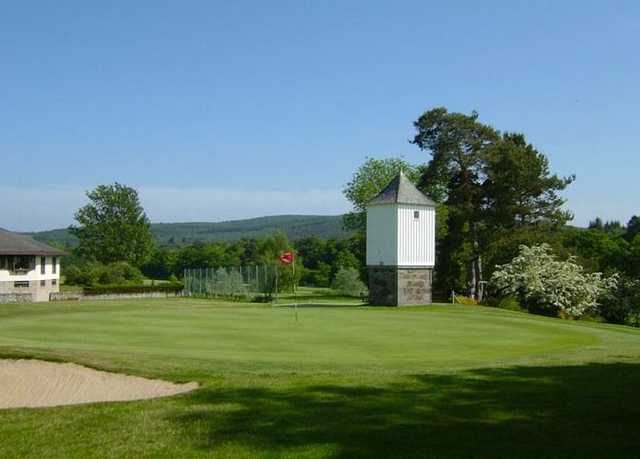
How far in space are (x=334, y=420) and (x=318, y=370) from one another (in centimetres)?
402

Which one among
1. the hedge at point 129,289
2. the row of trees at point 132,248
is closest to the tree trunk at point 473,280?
the hedge at point 129,289

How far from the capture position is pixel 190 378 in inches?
500

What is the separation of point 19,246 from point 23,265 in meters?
2.11

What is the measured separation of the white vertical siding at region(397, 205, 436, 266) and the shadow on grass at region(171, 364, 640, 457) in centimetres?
2814

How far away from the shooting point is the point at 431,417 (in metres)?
→ 9.66

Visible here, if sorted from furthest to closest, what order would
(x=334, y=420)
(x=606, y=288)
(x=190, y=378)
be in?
(x=606, y=288) < (x=190, y=378) < (x=334, y=420)

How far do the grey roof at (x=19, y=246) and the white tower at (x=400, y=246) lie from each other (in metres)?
37.9

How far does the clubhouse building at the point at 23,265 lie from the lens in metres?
65.1

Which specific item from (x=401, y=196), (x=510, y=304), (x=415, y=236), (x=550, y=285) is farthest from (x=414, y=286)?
(x=550, y=285)

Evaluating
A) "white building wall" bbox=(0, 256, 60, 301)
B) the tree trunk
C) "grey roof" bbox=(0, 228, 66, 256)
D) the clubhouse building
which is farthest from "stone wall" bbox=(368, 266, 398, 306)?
"grey roof" bbox=(0, 228, 66, 256)

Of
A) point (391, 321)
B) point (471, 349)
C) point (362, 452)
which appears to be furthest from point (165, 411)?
point (391, 321)

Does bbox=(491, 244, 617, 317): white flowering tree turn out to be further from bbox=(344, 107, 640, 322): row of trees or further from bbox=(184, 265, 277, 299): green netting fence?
bbox=(184, 265, 277, 299): green netting fence

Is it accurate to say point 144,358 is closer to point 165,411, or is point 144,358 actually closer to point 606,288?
point 165,411

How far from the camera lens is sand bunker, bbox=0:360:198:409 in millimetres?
12125
